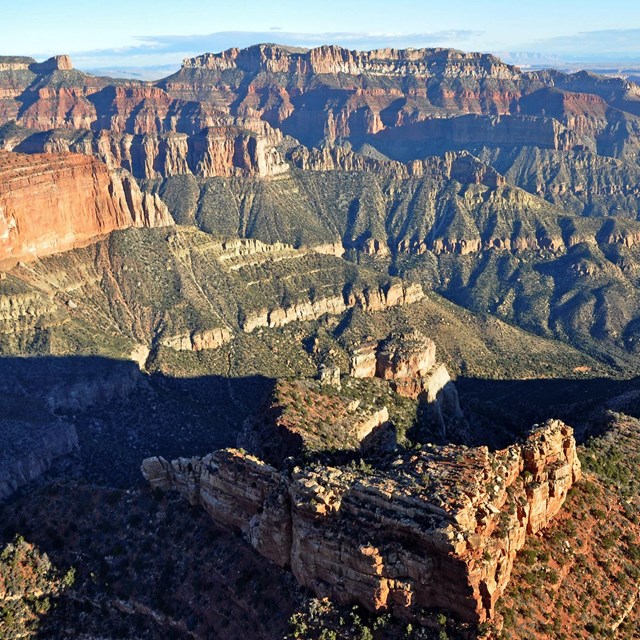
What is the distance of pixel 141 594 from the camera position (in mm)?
54750

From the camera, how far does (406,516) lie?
4466 cm

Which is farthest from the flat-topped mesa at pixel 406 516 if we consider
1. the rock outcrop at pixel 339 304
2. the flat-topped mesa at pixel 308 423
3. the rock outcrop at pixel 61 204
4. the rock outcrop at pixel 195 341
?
the rock outcrop at pixel 61 204

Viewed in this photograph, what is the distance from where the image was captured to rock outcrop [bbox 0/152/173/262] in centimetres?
13325

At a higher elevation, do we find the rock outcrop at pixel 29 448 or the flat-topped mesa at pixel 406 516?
the flat-topped mesa at pixel 406 516

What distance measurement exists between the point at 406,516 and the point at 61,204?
4418 inches

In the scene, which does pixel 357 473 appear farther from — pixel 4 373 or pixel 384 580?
pixel 4 373

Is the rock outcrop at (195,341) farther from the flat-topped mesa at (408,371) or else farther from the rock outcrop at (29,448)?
the flat-topped mesa at (408,371)

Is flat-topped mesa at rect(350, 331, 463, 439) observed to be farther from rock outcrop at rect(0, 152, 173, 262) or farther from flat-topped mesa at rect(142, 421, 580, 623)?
rock outcrop at rect(0, 152, 173, 262)

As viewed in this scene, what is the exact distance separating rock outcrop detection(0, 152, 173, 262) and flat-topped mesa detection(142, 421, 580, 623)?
90039 mm

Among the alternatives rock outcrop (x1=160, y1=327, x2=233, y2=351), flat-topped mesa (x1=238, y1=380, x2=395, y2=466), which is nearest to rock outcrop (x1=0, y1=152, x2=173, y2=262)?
rock outcrop (x1=160, y1=327, x2=233, y2=351)

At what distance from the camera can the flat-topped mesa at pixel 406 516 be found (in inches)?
1702

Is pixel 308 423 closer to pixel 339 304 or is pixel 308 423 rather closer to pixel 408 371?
pixel 408 371

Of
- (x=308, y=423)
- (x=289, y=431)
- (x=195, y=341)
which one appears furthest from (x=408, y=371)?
(x=195, y=341)

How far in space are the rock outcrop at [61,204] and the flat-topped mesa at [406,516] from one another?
90.0 metres
